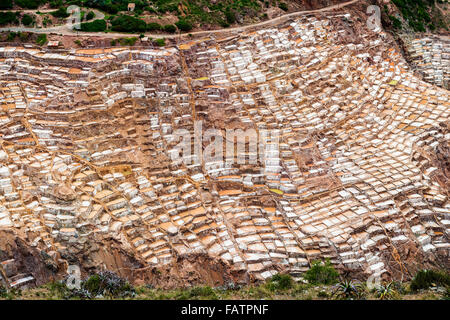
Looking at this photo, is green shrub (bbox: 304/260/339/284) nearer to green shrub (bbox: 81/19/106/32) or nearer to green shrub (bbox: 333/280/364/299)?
green shrub (bbox: 333/280/364/299)

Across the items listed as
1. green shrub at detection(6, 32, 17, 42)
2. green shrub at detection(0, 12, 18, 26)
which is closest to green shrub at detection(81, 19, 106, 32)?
green shrub at detection(6, 32, 17, 42)

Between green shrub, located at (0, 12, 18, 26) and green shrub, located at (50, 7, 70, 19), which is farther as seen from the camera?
green shrub, located at (50, 7, 70, 19)

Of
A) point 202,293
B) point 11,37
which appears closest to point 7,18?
point 11,37

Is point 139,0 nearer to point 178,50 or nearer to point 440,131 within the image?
point 178,50

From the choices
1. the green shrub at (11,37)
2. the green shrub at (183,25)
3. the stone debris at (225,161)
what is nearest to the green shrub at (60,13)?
the green shrub at (11,37)

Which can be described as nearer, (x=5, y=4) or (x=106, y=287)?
(x=106, y=287)

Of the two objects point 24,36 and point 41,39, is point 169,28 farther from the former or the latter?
point 24,36
